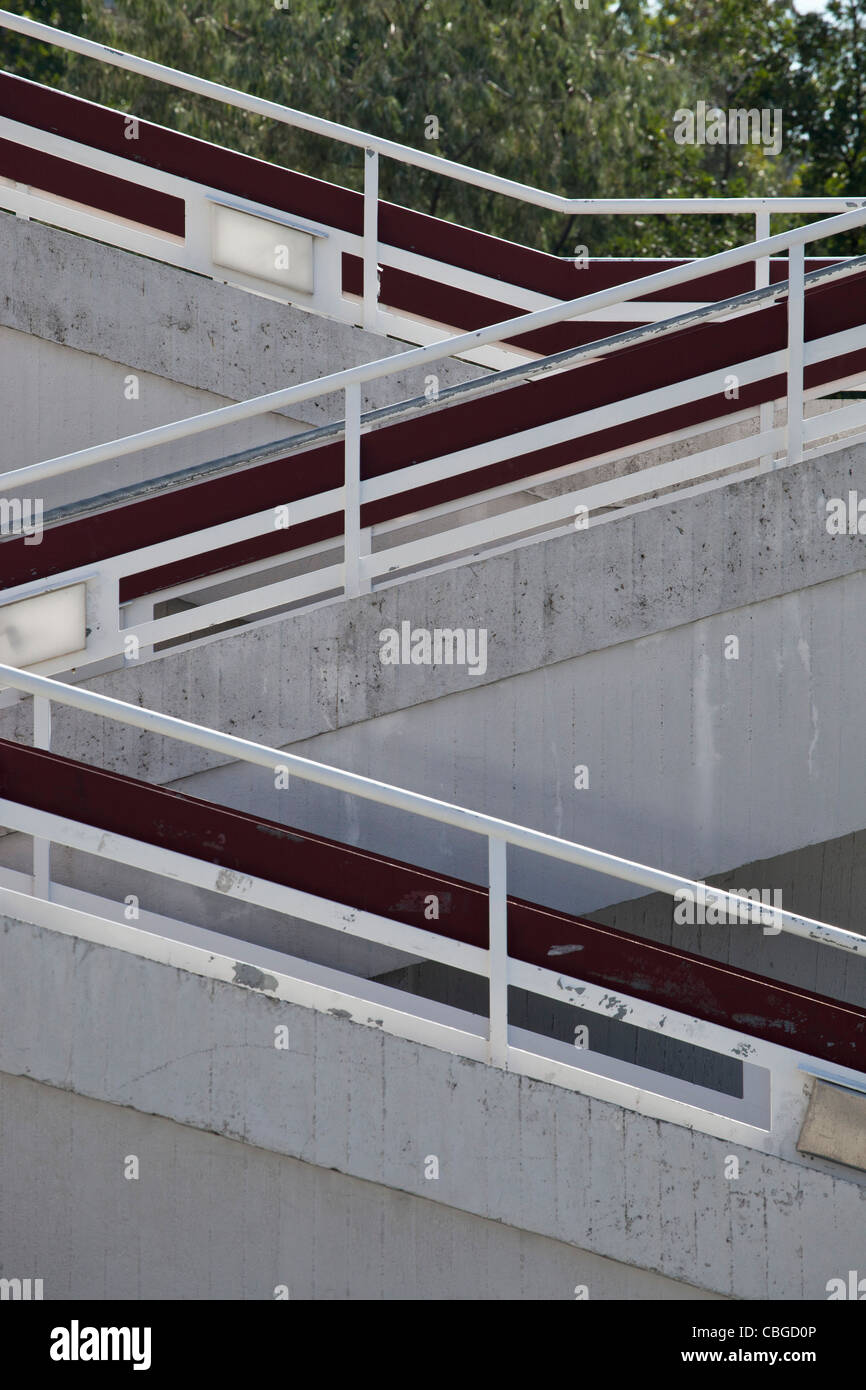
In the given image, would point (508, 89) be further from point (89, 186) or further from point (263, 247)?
point (89, 186)

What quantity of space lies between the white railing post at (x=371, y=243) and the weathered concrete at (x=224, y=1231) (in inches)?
163

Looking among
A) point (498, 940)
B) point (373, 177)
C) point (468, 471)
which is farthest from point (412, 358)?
point (373, 177)

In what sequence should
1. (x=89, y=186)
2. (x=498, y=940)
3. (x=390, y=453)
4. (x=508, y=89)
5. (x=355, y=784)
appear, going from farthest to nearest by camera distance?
(x=508, y=89)
(x=89, y=186)
(x=390, y=453)
(x=498, y=940)
(x=355, y=784)

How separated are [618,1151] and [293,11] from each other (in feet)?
45.6

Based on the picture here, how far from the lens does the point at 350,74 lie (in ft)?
53.1

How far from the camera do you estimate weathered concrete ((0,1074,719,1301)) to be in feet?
14.0

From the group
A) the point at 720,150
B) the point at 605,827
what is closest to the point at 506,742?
the point at 605,827

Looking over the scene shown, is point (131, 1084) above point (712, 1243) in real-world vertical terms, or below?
above

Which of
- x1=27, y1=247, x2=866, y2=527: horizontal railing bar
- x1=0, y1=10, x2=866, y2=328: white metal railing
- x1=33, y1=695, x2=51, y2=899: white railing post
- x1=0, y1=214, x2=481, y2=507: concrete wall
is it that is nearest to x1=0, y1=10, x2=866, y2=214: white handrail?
x1=0, y1=10, x2=866, y2=328: white metal railing

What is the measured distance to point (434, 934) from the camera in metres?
4.29

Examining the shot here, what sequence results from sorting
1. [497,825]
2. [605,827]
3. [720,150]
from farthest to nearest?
[720,150] → [605,827] → [497,825]

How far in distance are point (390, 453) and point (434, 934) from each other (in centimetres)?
169

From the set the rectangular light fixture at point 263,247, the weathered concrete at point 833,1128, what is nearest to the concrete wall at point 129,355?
the rectangular light fixture at point 263,247
